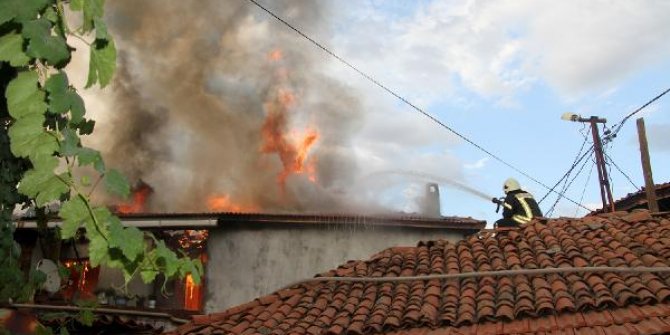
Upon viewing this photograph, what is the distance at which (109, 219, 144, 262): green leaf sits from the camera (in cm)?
251

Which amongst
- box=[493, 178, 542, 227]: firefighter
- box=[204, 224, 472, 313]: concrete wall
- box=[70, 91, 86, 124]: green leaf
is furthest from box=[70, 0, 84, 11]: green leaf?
box=[204, 224, 472, 313]: concrete wall

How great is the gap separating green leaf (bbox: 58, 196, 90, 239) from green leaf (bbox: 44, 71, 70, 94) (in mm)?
449

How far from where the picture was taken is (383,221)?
16547mm

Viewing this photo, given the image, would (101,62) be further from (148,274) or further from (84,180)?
(148,274)

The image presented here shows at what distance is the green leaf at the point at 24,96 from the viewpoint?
2285 mm

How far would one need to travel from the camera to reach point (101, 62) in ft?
7.59

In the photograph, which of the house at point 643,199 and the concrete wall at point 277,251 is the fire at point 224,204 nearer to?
the concrete wall at point 277,251

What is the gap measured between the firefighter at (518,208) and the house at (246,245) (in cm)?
170

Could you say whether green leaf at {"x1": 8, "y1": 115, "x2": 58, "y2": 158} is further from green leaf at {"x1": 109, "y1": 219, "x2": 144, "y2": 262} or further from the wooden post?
the wooden post

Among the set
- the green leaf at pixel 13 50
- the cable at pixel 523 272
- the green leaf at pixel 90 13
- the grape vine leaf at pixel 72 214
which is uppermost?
the green leaf at pixel 90 13

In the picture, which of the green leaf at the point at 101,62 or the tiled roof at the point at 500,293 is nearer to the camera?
the green leaf at the point at 101,62

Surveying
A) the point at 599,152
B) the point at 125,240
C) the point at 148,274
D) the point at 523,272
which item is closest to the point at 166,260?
the point at 148,274

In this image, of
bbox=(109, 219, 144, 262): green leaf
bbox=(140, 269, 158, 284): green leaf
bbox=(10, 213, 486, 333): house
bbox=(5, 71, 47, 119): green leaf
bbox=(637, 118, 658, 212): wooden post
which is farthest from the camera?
bbox=(10, 213, 486, 333): house

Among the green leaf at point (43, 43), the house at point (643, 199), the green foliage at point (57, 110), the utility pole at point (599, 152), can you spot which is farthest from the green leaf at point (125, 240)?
the utility pole at point (599, 152)
